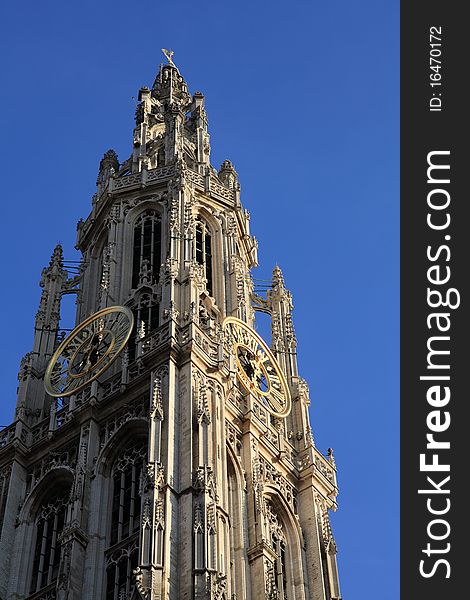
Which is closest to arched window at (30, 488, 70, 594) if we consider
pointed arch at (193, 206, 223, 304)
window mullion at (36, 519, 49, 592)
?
window mullion at (36, 519, 49, 592)

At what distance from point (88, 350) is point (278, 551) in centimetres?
1263

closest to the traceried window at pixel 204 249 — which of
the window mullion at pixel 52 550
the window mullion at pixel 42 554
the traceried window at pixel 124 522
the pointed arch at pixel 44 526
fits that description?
the traceried window at pixel 124 522

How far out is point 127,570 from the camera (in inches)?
1956

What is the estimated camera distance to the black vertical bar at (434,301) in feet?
108

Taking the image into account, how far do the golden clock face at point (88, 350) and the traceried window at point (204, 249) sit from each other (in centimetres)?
572

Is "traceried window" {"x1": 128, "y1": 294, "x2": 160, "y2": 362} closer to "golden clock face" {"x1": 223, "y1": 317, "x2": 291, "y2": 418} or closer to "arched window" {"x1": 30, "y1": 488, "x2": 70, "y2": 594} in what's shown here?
"golden clock face" {"x1": 223, "y1": 317, "x2": 291, "y2": 418}

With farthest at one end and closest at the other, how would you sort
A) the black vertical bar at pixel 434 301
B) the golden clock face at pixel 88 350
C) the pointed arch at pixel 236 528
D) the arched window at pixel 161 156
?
the arched window at pixel 161 156
the golden clock face at pixel 88 350
the pointed arch at pixel 236 528
the black vertical bar at pixel 434 301

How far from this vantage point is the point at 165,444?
2009 inches

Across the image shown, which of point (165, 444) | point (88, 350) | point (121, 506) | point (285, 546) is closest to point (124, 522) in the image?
point (121, 506)

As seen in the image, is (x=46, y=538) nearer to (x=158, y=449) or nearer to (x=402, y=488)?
(x=158, y=449)

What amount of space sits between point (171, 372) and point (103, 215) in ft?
61.5

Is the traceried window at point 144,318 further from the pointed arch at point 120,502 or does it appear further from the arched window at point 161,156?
the arched window at point 161,156

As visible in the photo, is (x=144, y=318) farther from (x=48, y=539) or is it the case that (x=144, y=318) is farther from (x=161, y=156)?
(x=161, y=156)

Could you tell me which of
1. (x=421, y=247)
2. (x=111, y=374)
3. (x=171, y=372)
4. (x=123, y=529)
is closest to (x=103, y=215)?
(x=111, y=374)
